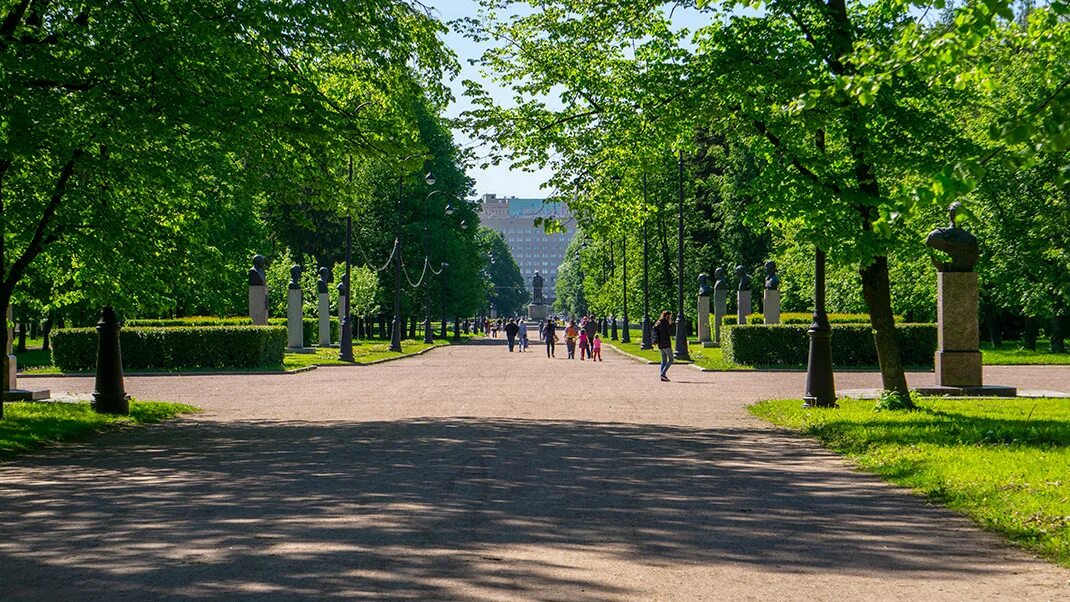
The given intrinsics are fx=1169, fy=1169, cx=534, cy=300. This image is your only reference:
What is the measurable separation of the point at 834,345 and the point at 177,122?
24766mm

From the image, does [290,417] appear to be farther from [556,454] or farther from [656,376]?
[656,376]

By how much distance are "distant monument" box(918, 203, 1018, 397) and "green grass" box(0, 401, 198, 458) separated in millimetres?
13639

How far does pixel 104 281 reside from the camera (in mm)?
17016

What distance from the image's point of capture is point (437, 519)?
8.30 m

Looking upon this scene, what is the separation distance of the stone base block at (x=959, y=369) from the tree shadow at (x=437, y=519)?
940 centimetres

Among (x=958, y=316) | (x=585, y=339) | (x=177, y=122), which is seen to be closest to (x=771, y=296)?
(x=585, y=339)

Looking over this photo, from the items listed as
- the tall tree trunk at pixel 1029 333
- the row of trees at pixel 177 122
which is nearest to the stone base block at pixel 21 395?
the row of trees at pixel 177 122

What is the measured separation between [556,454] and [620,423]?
430 cm

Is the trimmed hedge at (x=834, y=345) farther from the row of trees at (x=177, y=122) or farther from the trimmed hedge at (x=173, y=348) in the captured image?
the row of trees at (x=177, y=122)

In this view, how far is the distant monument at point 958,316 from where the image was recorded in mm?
21938

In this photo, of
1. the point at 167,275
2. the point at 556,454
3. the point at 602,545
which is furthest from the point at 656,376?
the point at 602,545

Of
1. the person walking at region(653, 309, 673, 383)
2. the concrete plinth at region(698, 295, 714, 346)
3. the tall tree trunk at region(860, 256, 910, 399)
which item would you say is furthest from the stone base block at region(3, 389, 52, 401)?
the concrete plinth at region(698, 295, 714, 346)

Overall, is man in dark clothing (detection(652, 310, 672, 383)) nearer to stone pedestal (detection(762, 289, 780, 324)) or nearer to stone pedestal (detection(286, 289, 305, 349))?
stone pedestal (detection(762, 289, 780, 324))

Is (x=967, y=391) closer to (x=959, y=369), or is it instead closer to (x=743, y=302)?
(x=959, y=369)
